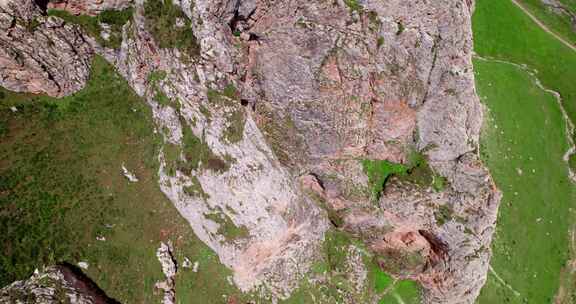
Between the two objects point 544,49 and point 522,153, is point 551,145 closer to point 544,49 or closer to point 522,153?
point 522,153

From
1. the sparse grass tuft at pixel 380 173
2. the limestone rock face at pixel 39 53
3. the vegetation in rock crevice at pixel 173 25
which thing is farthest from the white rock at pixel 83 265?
the sparse grass tuft at pixel 380 173

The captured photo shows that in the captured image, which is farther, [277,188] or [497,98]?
[497,98]

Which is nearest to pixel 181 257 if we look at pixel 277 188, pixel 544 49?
pixel 277 188

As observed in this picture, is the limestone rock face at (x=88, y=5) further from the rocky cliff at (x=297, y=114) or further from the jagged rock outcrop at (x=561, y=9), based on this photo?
the jagged rock outcrop at (x=561, y=9)

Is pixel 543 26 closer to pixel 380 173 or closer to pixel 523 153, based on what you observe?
pixel 523 153

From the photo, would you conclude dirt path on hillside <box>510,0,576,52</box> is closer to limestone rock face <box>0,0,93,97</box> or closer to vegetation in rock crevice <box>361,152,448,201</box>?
vegetation in rock crevice <box>361,152,448,201</box>

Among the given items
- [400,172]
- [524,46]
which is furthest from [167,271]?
[524,46]
